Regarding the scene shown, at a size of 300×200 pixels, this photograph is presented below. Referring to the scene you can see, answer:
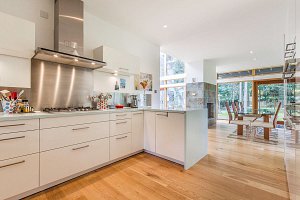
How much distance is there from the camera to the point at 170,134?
2393mm

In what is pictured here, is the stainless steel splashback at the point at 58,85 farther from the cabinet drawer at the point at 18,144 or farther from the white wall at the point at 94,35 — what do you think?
Answer: the cabinet drawer at the point at 18,144

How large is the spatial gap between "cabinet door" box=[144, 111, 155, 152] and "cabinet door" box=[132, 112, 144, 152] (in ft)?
0.21

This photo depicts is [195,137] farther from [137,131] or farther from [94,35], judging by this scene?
[94,35]

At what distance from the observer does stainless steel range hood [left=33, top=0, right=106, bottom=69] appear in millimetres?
2164

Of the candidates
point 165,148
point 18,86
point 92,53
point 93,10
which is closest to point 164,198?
point 165,148

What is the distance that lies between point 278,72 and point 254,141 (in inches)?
186

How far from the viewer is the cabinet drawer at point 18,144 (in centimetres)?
138

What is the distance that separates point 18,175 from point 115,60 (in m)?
2.13

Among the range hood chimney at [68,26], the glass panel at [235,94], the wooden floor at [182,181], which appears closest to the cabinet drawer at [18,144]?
the wooden floor at [182,181]

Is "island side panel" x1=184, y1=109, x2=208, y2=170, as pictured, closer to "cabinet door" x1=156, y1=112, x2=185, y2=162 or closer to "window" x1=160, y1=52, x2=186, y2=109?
"cabinet door" x1=156, y1=112, x2=185, y2=162

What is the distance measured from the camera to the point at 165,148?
2482 mm

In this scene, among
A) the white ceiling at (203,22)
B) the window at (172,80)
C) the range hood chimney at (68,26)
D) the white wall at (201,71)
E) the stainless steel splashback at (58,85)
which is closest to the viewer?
the stainless steel splashback at (58,85)

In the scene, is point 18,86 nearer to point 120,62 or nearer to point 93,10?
point 120,62

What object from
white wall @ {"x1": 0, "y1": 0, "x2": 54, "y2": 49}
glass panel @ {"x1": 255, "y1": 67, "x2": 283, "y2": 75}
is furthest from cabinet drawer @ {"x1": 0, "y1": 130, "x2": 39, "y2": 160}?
glass panel @ {"x1": 255, "y1": 67, "x2": 283, "y2": 75}
